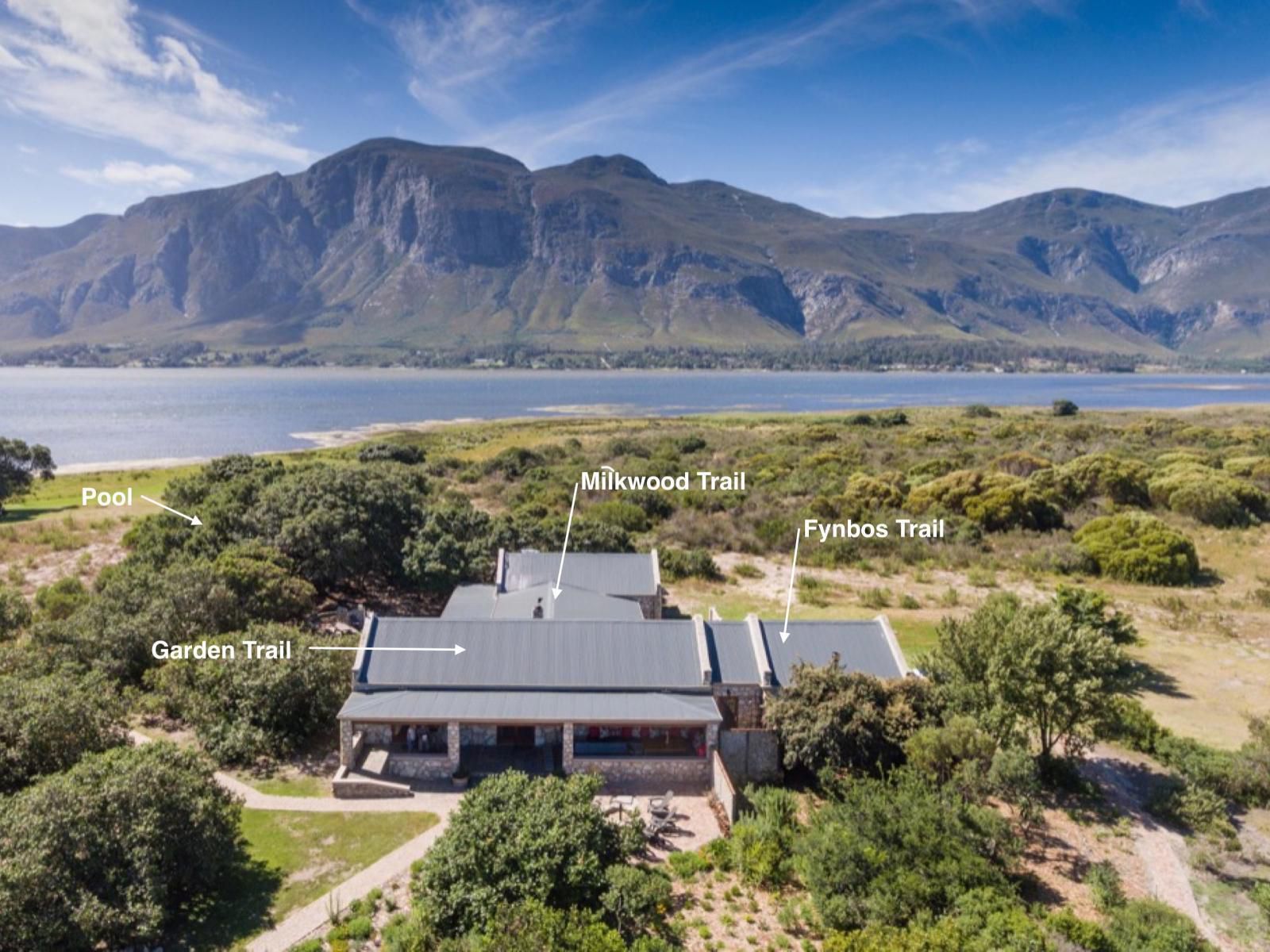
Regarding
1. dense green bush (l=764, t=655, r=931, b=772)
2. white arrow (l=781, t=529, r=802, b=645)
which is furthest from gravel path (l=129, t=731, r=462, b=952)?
white arrow (l=781, t=529, r=802, b=645)

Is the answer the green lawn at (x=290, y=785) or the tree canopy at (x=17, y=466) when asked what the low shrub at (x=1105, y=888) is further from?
the tree canopy at (x=17, y=466)

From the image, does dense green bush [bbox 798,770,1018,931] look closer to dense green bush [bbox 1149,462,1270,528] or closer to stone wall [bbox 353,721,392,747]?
stone wall [bbox 353,721,392,747]

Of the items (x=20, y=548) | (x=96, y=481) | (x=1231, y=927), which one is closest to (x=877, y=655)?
(x=1231, y=927)

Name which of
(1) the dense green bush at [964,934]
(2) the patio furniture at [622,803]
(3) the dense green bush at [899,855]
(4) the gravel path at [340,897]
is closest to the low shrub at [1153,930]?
(1) the dense green bush at [964,934]

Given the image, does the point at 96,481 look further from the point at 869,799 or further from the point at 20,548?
the point at 869,799

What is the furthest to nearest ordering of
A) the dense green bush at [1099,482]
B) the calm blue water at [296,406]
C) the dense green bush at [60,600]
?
the calm blue water at [296,406], the dense green bush at [1099,482], the dense green bush at [60,600]

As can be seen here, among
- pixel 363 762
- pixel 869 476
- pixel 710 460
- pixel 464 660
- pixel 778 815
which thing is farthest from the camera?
pixel 710 460

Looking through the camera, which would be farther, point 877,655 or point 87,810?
point 877,655
